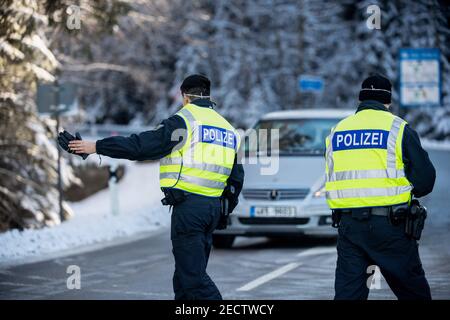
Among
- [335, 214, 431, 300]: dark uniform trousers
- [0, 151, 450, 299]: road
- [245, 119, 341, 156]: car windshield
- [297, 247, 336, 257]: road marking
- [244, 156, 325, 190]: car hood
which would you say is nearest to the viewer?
[335, 214, 431, 300]: dark uniform trousers

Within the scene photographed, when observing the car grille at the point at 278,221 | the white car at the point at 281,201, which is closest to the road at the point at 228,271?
the white car at the point at 281,201

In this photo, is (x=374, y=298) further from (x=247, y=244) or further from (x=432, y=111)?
(x=432, y=111)

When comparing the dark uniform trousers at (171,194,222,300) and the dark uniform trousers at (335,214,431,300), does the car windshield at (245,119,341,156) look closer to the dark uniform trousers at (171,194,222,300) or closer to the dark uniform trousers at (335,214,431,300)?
the dark uniform trousers at (171,194,222,300)

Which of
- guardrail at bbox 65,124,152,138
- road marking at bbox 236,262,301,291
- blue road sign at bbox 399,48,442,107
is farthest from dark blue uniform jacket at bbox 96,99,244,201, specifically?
guardrail at bbox 65,124,152,138

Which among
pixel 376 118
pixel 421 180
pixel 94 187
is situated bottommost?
pixel 94 187

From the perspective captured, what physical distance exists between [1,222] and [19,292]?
372 inches

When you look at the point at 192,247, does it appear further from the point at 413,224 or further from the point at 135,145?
the point at 413,224

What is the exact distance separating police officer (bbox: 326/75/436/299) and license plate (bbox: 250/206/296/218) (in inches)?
226

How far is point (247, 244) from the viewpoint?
13.3 metres

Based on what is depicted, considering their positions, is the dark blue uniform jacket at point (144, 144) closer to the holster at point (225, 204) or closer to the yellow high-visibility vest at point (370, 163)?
the holster at point (225, 204)

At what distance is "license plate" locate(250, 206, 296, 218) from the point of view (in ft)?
39.2

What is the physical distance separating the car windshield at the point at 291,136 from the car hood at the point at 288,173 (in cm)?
33

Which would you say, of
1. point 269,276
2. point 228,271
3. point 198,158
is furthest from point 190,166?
point 228,271

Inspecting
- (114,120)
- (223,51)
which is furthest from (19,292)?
(114,120)
